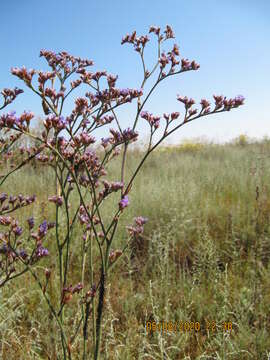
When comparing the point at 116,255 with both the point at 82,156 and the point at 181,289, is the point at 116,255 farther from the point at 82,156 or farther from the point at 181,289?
the point at 181,289

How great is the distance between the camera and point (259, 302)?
2305 mm

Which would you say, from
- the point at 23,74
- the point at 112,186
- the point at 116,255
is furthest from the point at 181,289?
the point at 23,74

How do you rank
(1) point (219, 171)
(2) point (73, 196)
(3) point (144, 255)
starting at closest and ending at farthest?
(3) point (144, 255) → (2) point (73, 196) → (1) point (219, 171)

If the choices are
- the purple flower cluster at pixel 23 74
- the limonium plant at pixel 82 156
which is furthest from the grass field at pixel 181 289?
the purple flower cluster at pixel 23 74

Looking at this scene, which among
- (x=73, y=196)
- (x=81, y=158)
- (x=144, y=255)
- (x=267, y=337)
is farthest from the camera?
(x=73, y=196)

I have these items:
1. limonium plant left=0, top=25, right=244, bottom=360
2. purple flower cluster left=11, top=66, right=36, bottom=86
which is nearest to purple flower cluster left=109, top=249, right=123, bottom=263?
limonium plant left=0, top=25, right=244, bottom=360

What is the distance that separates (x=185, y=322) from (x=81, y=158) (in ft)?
5.40

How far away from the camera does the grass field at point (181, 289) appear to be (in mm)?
1927

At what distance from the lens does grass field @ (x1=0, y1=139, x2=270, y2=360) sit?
193 centimetres

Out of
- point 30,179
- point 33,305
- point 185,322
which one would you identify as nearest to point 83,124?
point 185,322

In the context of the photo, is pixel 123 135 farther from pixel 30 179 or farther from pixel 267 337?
pixel 30 179

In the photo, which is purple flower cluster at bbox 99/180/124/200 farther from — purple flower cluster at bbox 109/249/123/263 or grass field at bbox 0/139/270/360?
grass field at bbox 0/139/270/360

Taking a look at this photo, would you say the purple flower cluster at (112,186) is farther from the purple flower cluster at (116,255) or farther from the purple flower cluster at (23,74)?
the purple flower cluster at (23,74)

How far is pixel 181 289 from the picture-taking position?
2.58m
